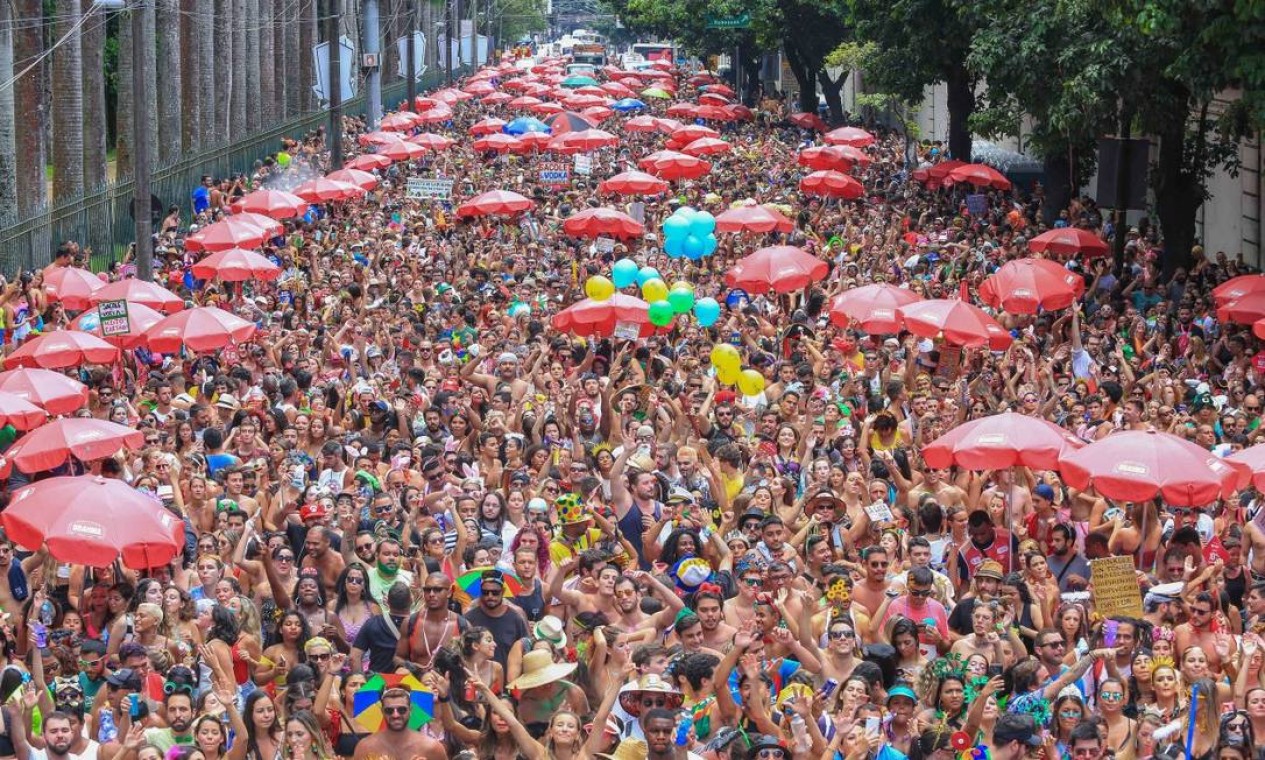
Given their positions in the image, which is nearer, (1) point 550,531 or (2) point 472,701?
(2) point 472,701

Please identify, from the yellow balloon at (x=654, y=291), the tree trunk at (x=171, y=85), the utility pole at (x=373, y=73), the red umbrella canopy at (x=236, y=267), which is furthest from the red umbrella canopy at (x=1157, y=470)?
the utility pole at (x=373, y=73)

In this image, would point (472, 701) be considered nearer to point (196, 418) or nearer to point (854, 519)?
point (854, 519)

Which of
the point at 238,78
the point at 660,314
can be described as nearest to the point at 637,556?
the point at 660,314

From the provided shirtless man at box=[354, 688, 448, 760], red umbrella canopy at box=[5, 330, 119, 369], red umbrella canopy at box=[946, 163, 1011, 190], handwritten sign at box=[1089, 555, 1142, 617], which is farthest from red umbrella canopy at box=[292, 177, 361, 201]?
shirtless man at box=[354, 688, 448, 760]

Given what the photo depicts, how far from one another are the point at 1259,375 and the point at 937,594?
7548 mm

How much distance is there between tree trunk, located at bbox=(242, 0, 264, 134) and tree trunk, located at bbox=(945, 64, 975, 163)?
63.0 feet

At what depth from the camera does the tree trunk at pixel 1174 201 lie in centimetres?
2431

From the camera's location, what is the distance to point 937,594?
1086 centimetres

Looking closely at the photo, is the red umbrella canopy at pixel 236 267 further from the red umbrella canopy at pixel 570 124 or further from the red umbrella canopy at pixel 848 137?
the red umbrella canopy at pixel 570 124

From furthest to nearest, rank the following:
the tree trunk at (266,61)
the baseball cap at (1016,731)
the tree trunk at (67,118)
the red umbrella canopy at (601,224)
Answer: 1. the tree trunk at (266,61)
2. the tree trunk at (67,118)
3. the red umbrella canopy at (601,224)
4. the baseball cap at (1016,731)

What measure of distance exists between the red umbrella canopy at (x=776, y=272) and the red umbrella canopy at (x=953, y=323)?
3500mm

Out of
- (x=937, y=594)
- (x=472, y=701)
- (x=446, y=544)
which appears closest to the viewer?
(x=472, y=701)

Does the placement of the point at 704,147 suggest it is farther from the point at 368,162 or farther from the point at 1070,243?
the point at 1070,243

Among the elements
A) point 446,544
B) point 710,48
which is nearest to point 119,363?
point 446,544
